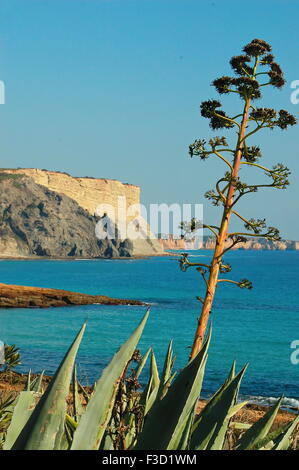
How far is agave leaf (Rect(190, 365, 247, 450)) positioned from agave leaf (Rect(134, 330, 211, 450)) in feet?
1.58

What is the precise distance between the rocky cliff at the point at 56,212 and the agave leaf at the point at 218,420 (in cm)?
13281

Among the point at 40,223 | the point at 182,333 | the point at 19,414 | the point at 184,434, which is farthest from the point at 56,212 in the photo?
the point at 184,434

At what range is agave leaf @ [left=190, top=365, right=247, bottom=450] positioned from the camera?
212 centimetres

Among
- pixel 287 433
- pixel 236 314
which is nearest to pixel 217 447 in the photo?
pixel 287 433

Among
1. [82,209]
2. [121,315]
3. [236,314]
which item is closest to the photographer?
[121,315]

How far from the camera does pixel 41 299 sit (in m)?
58.2

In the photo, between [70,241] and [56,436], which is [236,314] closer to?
[56,436]

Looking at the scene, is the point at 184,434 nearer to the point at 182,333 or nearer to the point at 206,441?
the point at 206,441

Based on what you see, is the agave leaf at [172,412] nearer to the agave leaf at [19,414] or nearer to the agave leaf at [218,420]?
the agave leaf at [218,420]

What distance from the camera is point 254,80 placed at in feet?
15.4

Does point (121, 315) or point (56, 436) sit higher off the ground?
point (56, 436)
